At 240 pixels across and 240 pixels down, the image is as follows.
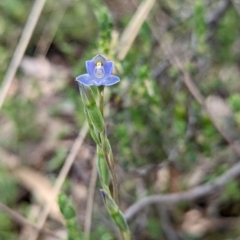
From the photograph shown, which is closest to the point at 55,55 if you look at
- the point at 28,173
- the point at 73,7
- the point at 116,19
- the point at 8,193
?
the point at 73,7

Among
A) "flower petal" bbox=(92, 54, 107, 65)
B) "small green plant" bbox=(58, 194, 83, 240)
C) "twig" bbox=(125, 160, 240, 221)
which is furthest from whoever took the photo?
"twig" bbox=(125, 160, 240, 221)

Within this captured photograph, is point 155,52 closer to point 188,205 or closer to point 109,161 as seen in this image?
point 188,205

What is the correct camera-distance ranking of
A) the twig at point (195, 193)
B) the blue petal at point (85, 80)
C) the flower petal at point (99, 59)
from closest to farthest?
the blue petal at point (85, 80), the flower petal at point (99, 59), the twig at point (195, 193)

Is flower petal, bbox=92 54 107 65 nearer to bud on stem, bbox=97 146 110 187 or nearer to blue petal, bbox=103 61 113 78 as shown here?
blue petal, bbox=103 61 113 78

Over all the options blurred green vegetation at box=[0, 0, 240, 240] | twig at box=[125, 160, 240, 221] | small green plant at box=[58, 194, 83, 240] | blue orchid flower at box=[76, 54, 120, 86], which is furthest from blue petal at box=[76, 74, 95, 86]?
twig at box=[125, 160, 240, 221]

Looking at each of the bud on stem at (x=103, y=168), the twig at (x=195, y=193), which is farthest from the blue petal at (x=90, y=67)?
the twig at (x=195, y=193)

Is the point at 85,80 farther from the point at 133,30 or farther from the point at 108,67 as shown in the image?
the point at 133,30

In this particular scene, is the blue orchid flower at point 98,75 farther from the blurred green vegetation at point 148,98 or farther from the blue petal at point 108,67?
the blurred green vegetation at point 148,98
